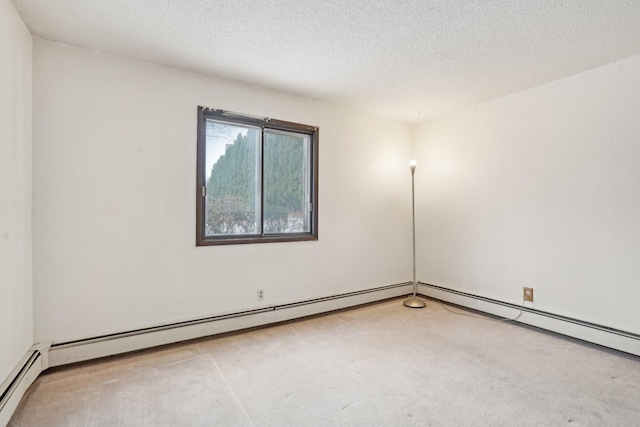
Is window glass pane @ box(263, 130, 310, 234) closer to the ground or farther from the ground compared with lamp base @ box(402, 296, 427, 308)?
farther from the ground

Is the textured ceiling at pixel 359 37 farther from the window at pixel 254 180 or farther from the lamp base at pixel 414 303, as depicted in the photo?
the lamp base at pixel 414 303

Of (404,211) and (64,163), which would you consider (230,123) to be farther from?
(404,211)

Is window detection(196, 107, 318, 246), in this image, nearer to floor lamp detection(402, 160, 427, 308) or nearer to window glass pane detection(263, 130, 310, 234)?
window glass pane detection(263, 130, 310, 234)

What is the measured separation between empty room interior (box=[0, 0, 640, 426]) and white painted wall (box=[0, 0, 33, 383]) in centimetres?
2

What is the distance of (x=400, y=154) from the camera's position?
4238mm

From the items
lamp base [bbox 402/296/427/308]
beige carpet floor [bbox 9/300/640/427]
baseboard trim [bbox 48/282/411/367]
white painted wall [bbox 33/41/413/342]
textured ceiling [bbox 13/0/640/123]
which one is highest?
textured ceiling [bbox 13/0/640/123]

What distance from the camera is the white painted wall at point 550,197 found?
2.55 meters

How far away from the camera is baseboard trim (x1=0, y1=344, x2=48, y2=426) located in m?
1.67

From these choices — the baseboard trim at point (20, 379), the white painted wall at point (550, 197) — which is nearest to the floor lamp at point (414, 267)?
the white painted wall at point (550, 197)

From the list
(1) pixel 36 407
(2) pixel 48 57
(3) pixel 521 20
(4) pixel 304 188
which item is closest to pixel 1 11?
(2) pixel 48 57

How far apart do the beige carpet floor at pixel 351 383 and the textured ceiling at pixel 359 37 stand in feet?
7.49

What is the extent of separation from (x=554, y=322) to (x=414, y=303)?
4.38 ft

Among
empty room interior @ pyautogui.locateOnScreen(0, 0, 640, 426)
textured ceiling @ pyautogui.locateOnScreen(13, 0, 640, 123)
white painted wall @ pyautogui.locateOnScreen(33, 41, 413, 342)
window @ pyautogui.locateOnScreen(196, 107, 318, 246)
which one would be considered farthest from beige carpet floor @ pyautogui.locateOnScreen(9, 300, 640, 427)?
textured ceiling @ pyautogui.locateOnScreen(13, 0, 640, 123)

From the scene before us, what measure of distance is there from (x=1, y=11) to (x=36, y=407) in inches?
85.1
